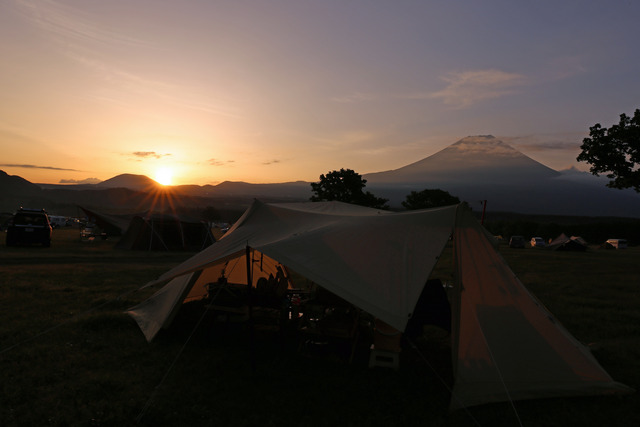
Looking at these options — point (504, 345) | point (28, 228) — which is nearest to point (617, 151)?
point (504, 345)

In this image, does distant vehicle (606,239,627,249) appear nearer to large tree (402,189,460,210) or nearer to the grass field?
large tree (402,189,460,210)

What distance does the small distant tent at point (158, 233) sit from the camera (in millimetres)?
22406

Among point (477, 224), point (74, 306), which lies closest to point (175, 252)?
point (74, 306)

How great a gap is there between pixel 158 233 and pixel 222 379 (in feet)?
61.8

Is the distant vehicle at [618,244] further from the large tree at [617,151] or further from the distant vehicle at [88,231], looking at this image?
the distant vehicle at [88,231]

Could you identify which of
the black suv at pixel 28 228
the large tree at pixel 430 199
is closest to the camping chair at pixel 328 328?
the black suv at pixel 28 228

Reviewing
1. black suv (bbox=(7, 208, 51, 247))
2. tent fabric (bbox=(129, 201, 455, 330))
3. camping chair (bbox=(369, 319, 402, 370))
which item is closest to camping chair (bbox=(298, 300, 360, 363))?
camping chair (bbox=(369, 319, 402, 370))

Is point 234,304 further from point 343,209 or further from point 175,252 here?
point 175,252

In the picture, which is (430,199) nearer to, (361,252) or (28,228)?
(28,228)

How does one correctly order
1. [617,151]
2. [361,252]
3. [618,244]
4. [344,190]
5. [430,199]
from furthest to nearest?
1. [430,199]
2. [618,244]
3. [344,190]
4. [617,151]
5. [361,252]

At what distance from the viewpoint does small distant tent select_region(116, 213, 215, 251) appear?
22.4 meters

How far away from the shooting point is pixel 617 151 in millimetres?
18891

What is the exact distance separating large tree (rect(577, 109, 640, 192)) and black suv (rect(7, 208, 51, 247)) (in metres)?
28.9

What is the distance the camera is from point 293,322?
296 inches
